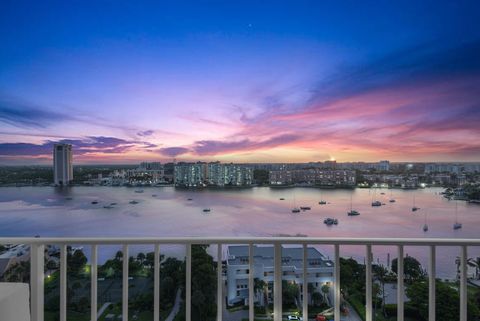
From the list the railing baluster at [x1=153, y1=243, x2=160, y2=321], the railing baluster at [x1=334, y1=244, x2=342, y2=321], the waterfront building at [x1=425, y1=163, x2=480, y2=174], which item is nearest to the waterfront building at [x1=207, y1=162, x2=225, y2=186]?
the railing baluster at [x1=153, y1=243, x2=160, y2=321]

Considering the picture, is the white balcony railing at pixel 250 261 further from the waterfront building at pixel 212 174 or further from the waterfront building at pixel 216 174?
the waterfront building at pixel 216 174

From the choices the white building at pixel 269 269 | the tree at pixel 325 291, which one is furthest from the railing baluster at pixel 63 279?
the tree at pixel 325 291

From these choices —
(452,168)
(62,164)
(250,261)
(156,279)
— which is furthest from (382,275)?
(62,164)

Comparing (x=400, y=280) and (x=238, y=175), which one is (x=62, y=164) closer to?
(x=238, y=175)

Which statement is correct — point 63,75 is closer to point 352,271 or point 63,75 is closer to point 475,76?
point 352,271

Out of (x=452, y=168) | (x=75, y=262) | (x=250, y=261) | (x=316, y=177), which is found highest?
(x=452, y=168)

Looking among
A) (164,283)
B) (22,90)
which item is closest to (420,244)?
(164,283)
